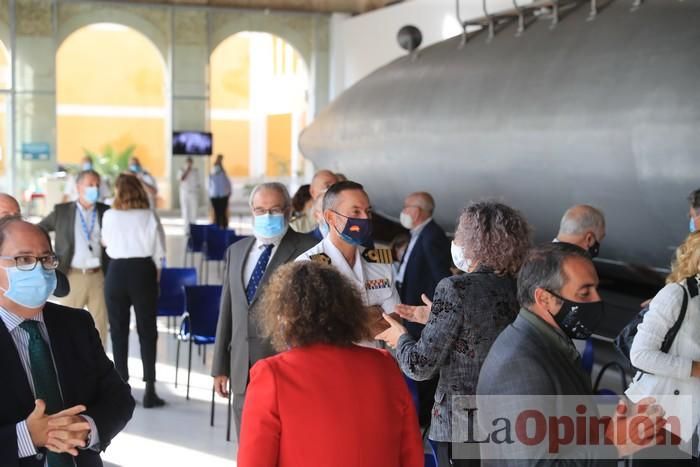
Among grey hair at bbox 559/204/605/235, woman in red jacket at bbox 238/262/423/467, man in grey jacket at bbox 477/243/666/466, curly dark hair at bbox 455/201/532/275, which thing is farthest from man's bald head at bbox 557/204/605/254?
woman in red jacket at bbox 238/262/423/467

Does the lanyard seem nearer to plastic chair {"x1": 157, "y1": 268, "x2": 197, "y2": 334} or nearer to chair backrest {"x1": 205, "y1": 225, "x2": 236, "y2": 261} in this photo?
plastic chair {"x1": 157, "y1": 268, "x2": 197, "y2": 334}

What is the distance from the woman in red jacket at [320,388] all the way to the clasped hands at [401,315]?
0.82 meters

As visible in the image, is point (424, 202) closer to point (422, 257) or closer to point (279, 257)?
point (422, 257)

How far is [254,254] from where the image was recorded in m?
4.32

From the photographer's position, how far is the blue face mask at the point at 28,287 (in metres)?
2.48

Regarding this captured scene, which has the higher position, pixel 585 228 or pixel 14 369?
pixel 585 228

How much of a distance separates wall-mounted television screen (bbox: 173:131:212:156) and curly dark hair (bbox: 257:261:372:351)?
20783 mm

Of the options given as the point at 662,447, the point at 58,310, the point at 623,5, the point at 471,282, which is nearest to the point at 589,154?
the point at 623,5

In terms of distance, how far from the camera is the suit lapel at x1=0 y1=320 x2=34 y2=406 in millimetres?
2387

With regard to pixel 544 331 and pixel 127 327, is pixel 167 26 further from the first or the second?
pixel 544 331

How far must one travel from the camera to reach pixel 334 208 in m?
3.75

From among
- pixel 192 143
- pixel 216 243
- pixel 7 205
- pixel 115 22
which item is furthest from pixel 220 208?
pixel 7 205

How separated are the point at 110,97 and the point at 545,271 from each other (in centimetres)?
3341

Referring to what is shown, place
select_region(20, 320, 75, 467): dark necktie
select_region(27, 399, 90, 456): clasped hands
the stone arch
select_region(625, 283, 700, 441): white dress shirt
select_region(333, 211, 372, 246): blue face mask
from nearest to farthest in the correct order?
select_region(27, 399, 90, 456): clasped hands → select_region(20, 320, 75, 467): dark necktie → select_region(625, 283, 700, 441): white dress shirt → select_region(333, 211, 372, 246): blue face mask → the stone arch
